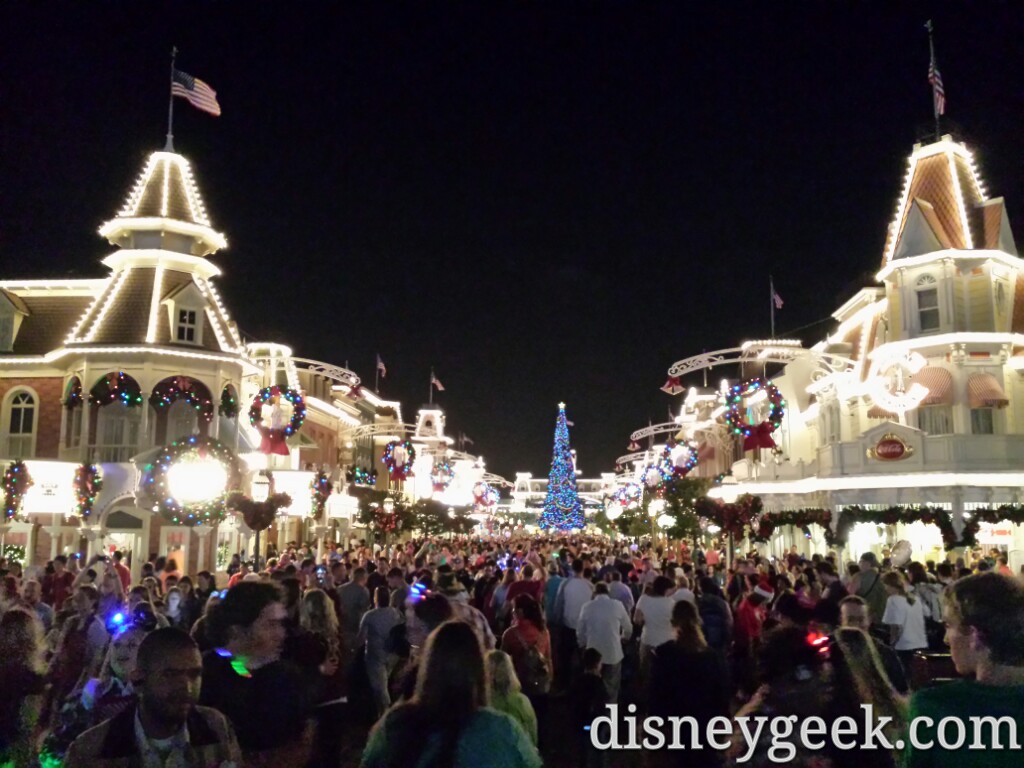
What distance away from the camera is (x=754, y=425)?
975 inches

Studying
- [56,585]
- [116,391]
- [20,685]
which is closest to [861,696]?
[20,685]

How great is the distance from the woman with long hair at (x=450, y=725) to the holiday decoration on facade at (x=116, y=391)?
26856mm

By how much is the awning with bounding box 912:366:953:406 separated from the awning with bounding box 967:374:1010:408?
525mm

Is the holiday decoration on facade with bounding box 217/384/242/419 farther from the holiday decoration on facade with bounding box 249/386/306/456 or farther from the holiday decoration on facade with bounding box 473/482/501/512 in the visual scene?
the holiday decoration on facade with bounding box 473/482/501/512

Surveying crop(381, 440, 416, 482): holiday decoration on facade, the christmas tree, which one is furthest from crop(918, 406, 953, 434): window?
the christmas tree

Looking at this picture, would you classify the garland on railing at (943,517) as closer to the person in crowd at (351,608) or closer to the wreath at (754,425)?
the wreath at (754,425)

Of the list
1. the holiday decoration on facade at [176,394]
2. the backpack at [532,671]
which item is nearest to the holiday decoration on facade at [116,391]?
the holiday decoration on facade at [176,394]

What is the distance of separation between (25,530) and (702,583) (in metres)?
25.9

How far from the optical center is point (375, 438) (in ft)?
230

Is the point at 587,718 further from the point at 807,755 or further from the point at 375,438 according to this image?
the point at 375,438

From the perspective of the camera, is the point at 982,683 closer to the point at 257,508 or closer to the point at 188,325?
the point at 257,508

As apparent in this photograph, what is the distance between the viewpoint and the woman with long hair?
3.63 m

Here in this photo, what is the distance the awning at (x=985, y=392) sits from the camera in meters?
27.0

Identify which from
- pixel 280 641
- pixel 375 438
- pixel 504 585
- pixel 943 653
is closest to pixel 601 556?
pixel 504 585
